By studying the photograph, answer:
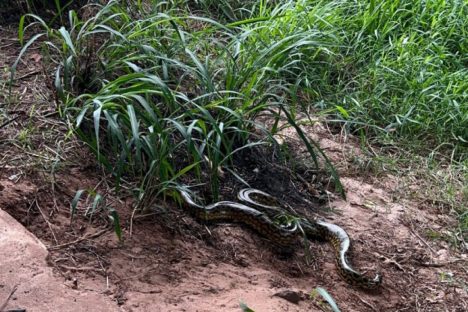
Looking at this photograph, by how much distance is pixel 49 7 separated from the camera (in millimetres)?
5062

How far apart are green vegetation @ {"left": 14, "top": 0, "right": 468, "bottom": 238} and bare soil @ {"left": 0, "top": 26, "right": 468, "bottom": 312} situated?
0.19 m

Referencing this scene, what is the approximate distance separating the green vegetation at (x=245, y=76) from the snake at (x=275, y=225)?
182 millimetres

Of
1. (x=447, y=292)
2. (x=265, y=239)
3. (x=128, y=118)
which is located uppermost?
(x=128, y=118)

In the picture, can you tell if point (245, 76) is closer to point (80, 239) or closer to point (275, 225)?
point (275, 225)

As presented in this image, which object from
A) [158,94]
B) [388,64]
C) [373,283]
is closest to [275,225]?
[373,283]

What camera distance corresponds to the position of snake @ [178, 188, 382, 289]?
12.4 feet

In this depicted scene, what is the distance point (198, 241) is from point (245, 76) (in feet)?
3.95

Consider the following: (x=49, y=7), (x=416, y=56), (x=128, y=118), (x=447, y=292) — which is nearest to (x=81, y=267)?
(x=128, y=118)

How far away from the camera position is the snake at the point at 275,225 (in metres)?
3.78

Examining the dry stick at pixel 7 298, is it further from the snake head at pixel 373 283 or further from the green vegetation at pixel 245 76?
the snake head at pixel 373 283

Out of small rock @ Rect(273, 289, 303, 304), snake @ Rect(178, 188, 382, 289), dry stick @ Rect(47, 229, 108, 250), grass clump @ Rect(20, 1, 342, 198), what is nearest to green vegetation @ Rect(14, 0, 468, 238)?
grass clump @ Rect(20, 1, 342, 198)

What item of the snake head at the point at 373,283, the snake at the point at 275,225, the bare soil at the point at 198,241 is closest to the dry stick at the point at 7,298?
the bare soil at the point at 198,241

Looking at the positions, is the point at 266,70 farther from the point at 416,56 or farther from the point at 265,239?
the point at 416,56

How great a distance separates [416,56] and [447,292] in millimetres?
2419
